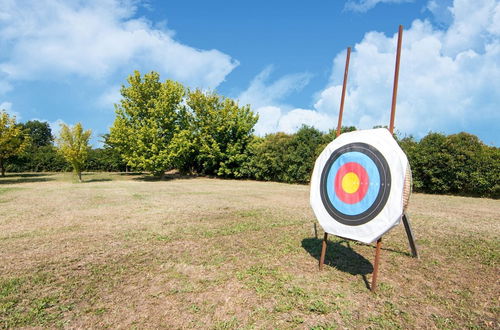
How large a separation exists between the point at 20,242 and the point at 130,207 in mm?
4344

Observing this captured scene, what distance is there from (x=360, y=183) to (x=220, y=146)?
85.6 ft

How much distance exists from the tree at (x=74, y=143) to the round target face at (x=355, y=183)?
80.0ft

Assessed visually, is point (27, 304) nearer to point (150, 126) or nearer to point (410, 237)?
point (410, 237)

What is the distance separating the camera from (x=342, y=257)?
16.4 ft

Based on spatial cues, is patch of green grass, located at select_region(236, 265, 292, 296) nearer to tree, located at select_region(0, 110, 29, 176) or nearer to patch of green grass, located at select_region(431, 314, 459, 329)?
patch of green grass, located at select_region(431, 314, 459, 329)

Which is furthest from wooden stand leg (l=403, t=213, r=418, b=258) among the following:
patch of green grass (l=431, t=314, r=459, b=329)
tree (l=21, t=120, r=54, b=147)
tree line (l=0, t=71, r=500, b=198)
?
tree (l=21, t=120, r=54, b=147)

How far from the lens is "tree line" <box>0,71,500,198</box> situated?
52.9ft

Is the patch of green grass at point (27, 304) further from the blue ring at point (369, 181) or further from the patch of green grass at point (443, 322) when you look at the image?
the patch of green grass at point (443, 322)

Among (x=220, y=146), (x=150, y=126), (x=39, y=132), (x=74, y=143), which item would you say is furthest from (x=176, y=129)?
(x=39, y=132)

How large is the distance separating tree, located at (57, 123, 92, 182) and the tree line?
73 mm

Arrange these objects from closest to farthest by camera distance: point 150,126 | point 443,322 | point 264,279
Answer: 1. point 443,322
2. point 264,279
3. point 150,126

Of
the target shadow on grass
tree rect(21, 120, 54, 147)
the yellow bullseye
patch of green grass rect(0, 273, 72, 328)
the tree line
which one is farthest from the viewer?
Answer: tree rect(21, 120, 54, 147)

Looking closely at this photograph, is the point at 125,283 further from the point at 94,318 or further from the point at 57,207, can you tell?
the point at 57,207

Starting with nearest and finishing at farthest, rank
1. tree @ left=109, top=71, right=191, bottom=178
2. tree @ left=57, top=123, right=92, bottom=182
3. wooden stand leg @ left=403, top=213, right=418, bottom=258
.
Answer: wooden stand leg @ left=403, top=213, right=418, bottom=258 → tree @ left=57, top=123, right=92, bottom=182 → tree @ left=109, top=71, right=191, bottom=178
